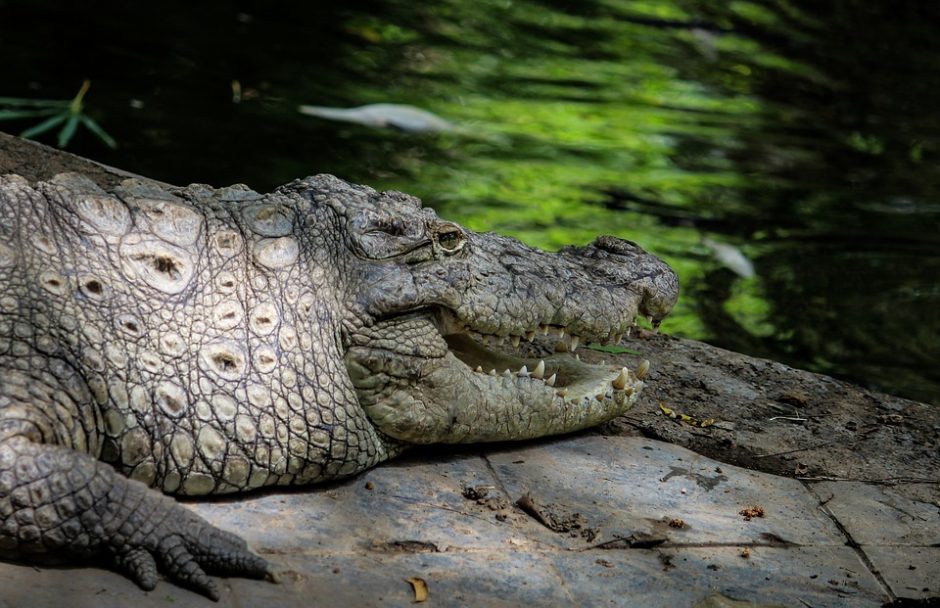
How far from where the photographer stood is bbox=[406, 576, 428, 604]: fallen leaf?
321cm

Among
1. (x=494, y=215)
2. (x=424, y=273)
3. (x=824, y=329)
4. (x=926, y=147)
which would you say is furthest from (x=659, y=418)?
(x=926, y=147)

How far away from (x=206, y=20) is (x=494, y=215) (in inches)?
186

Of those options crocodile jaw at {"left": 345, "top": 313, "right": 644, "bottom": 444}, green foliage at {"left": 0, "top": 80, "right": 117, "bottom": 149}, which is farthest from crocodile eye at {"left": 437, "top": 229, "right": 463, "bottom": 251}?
green foliage at {"left": 0, "top": 80, "right": 117, "bottom": 149}

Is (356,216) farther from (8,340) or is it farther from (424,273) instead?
(8,340)

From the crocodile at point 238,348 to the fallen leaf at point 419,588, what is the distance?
0.40 m

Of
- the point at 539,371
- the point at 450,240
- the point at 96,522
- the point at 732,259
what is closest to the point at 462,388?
the point at 539,371

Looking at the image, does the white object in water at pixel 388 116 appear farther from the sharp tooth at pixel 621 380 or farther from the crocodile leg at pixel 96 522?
the crocodile leg at pixel 96 522

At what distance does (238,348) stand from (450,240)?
0.89m

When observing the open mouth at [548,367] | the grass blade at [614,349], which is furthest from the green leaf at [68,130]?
the open mouth at [548,367]

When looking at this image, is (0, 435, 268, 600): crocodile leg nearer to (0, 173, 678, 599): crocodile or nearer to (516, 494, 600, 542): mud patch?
(0, 173, 678, 599): crocodile

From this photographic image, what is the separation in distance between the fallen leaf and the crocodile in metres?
0.40

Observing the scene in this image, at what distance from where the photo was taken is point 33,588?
2.95 meters

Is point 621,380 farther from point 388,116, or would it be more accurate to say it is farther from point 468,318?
point 388,116

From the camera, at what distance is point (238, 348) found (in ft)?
11.9
